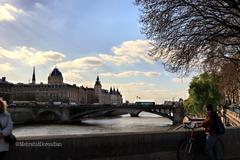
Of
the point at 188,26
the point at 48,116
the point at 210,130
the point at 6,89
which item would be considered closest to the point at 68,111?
the point at 48,116

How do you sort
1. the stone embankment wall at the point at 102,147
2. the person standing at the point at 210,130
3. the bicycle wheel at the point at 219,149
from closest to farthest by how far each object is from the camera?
the stone embankment wall at the point at 102,147, the person standing at the point at 210,130, the bicycle wheel at the point at 219,149

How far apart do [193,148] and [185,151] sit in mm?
255

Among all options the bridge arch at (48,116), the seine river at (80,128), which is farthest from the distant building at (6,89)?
the seine river at (80,128)

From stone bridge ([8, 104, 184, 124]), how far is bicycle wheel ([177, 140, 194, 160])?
89.0 m

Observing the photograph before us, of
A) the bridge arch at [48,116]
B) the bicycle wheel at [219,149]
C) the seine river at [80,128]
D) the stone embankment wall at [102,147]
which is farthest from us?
the bridge arch at [48,116]

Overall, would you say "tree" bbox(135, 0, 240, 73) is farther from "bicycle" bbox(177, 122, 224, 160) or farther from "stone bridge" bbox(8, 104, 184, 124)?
"stone bridge" bbox(8, 104, 184, 124)

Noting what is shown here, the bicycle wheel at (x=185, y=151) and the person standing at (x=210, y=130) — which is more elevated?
the person standing at (x=210, y=130)

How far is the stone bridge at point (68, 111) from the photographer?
340 feet

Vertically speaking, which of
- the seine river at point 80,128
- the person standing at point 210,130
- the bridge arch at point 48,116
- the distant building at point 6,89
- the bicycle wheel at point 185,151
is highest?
the distant building at point 6,89

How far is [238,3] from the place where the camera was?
1670cm

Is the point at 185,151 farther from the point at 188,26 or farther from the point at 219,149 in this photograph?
the point at 188,26

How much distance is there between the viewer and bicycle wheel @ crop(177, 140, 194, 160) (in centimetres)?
1155

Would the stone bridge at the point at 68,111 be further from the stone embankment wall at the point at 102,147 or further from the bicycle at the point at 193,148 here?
the stone embankment wall at the point at 102,147

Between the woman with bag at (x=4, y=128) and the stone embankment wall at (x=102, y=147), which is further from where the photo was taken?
the stone embankment wall at (x=102, y=147)
